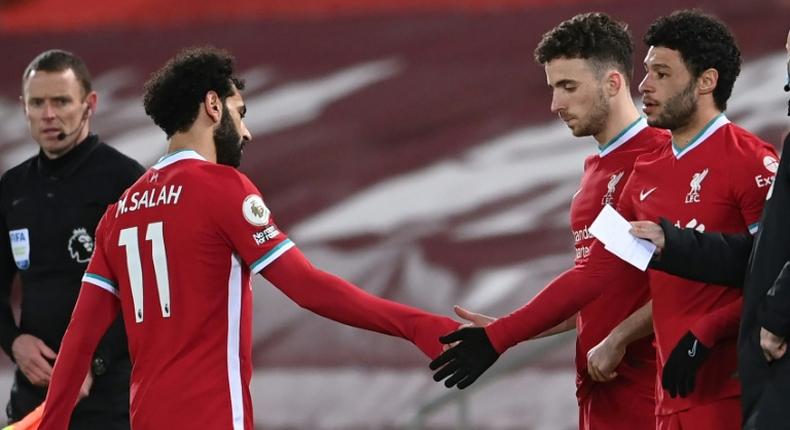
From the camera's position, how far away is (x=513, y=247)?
6883mm

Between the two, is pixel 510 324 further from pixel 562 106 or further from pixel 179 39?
pixel 179 39

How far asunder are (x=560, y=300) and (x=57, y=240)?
60.9 inches

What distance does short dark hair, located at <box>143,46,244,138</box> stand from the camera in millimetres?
3156

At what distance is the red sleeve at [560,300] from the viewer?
3.07 meters

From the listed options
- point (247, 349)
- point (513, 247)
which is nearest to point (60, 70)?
point (247, 349)

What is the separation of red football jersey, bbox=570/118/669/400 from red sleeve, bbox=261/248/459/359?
1.61 ft

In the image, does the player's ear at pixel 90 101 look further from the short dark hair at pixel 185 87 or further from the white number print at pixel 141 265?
the white number print at pixel 141 265

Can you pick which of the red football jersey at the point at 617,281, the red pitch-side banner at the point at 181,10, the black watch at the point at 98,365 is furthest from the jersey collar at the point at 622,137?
the red pitch-side banner at the point at 181,10

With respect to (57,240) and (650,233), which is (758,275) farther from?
(57,240)

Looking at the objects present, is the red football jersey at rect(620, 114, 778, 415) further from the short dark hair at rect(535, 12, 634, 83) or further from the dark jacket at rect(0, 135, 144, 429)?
the dark jacket at rect(0, 135, 144, 429)

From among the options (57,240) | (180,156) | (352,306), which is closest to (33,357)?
(57,240)

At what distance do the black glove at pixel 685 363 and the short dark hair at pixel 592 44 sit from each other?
80 cm

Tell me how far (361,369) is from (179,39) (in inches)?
106

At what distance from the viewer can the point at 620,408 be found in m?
3.32
